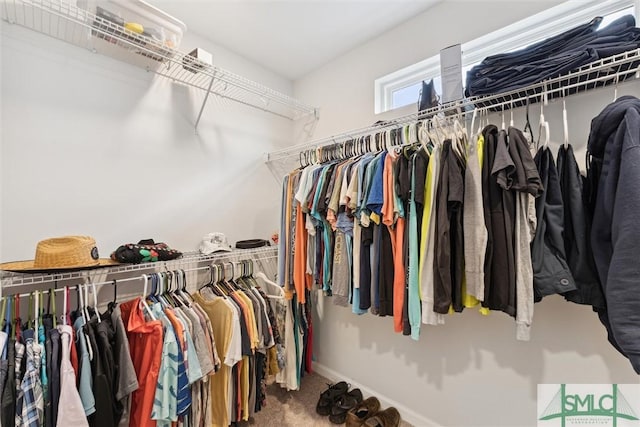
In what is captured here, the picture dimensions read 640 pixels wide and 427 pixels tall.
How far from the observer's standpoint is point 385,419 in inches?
66.4

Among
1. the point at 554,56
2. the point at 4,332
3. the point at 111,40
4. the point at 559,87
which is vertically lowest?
the point at 4,332

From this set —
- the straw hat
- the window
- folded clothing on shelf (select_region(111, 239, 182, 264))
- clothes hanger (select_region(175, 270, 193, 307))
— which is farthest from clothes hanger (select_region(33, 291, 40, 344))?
the window

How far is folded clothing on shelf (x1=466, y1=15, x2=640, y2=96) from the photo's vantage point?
98 cm

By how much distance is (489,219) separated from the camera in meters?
1.05

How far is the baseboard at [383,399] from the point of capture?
1.69m

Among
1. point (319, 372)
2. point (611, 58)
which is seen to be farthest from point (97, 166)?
point (611, 58)

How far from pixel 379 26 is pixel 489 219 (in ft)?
5.13

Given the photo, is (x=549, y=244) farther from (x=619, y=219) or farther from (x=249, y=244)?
(x=249, y=244)

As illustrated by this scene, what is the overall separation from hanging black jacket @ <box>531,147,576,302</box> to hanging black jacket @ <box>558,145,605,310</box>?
0.04 m

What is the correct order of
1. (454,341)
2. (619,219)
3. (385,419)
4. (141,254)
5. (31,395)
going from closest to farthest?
(619,219) < (31,395) < (141,254) < (454,341) < (385,419)

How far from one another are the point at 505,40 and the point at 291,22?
1.29m

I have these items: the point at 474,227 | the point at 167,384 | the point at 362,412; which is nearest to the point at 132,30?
the point at 167,384

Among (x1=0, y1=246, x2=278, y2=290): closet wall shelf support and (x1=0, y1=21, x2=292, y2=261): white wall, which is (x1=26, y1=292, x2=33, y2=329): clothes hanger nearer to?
(x1=0, y1=246, x2=278, y2=290): closet wall shelf support

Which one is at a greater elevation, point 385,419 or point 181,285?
point 181,285
